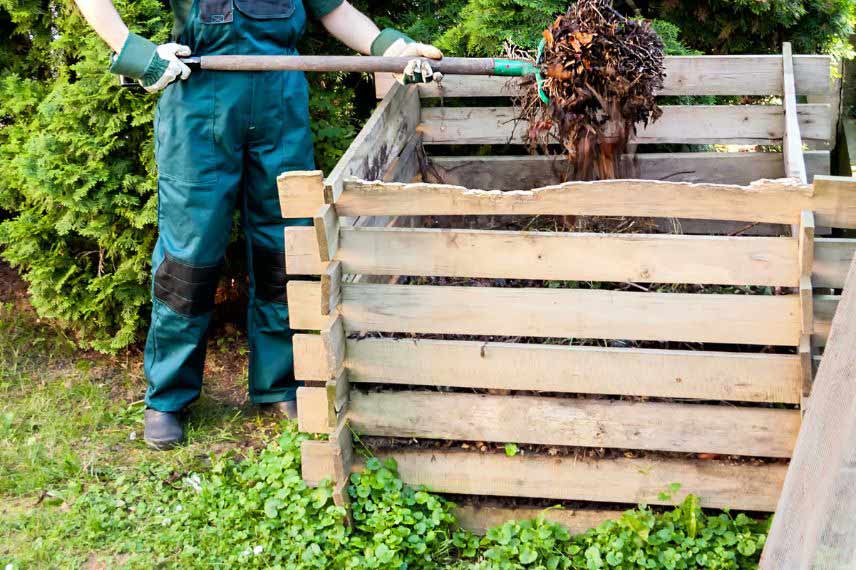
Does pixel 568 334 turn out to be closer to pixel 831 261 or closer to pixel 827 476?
pixel 831 261

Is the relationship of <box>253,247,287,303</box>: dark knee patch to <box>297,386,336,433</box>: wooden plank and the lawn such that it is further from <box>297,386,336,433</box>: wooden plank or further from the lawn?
<box>297,386,336,433</box>: wooden plank

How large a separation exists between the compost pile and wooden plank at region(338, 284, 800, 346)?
730 mm

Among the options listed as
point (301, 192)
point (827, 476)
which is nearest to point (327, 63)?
point (301, 192)

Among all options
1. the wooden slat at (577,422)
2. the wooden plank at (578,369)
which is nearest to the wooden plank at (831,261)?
the wooden plank at (578,369)

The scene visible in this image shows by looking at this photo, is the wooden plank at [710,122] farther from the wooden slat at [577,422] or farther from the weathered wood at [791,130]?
the wooden slat at [577,422]

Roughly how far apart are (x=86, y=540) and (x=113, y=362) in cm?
129

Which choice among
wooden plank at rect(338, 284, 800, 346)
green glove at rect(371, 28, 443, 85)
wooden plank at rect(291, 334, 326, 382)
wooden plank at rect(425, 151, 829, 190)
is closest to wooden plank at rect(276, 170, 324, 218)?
wooden plank at rect(338, 284, 800, 346)

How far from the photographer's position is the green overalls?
3387mm

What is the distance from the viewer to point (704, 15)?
4.26m

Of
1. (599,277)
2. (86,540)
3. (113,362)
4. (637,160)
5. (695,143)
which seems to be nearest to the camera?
(599,277)

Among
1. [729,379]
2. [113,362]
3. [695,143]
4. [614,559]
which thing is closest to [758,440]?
[729,379]

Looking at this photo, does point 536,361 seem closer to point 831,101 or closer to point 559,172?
point 559,172

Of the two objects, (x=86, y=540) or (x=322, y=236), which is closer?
(x=322, y=236)

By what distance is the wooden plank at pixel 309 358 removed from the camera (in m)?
3.01
